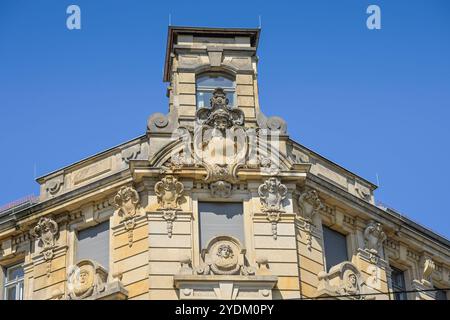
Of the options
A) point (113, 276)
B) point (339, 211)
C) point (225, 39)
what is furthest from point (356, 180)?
point (113, 276)

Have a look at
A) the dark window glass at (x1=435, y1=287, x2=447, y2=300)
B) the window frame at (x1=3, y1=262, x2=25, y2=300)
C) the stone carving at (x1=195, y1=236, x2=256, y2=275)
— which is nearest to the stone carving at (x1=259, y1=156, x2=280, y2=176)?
the stone carving at (x1=195, y1=236, x2=256, y2=275)

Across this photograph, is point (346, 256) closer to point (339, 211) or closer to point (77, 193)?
point (339, 211)

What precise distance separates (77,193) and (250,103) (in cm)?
598

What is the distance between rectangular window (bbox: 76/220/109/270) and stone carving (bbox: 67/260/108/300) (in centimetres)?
68

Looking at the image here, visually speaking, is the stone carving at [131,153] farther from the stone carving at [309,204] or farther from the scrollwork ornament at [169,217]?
the stone carving at [309,204]

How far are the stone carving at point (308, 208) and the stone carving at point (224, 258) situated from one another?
2.41 metres

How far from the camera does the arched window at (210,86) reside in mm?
42469

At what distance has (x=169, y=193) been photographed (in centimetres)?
3975

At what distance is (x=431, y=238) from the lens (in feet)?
148

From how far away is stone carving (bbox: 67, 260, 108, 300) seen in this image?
39094 mm

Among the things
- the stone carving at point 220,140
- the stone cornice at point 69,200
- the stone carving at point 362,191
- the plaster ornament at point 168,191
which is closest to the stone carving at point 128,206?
the stone cornice at point 69,200

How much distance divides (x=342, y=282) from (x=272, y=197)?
3.21m

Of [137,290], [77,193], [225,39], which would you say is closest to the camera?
[137,290]

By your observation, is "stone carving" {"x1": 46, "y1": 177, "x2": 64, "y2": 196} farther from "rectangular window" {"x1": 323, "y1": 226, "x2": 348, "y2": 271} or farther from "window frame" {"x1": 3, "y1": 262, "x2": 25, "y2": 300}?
"rectangular window" {"x1": 323, "y1": 226, "x2": 348, "y2": 271}
